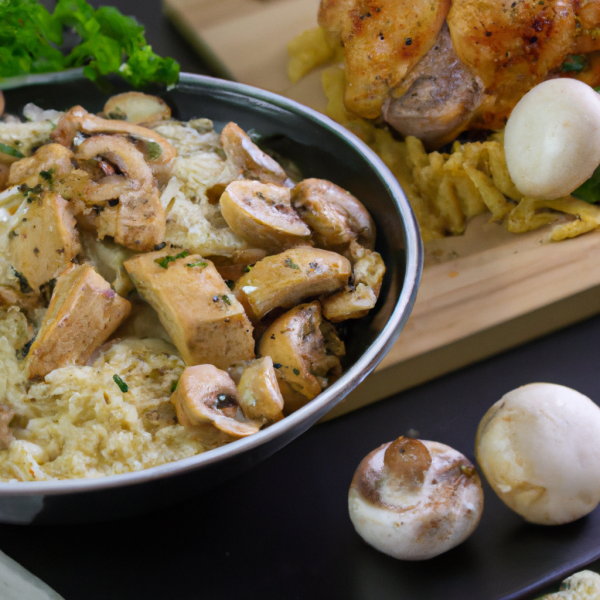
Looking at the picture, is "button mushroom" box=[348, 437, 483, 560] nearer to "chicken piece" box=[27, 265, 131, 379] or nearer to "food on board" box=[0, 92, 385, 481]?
"food on board" box=[0, 92, 385, 481]

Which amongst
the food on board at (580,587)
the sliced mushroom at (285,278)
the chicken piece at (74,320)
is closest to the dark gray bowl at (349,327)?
the sliced mushroom at (285,278)

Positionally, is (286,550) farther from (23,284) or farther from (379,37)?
(379,37)

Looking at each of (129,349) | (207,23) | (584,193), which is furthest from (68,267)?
(207,23)

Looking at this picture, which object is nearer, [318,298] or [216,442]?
[216,442]

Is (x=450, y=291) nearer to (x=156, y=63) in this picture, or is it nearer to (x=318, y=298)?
(x=318, y=298)

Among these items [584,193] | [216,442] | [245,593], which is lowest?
[584,193]

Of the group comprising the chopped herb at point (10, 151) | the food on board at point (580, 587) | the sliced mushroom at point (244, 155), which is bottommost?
the food on board at point (580, 587)

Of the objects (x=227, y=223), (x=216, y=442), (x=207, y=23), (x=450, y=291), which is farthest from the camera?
(x=207, y=23)

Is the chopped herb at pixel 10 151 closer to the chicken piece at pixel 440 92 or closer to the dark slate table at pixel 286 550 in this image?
the dark slate table at pixel 286 550

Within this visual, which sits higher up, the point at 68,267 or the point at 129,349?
the point at 68,267
